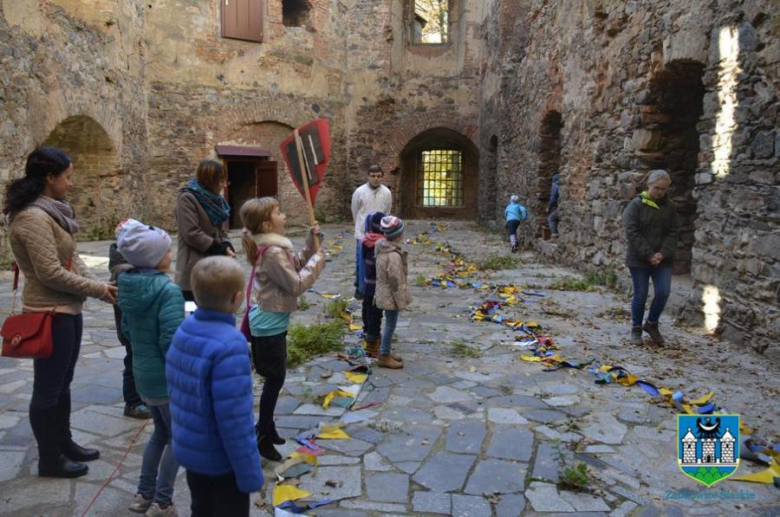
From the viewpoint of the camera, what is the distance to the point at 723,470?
119 inches

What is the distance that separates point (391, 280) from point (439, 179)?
17.8 metres

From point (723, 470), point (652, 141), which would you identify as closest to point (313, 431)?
point (723, 470)

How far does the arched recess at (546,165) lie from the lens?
1164 centimetres

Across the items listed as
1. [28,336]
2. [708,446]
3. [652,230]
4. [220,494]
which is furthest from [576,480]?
[652,230]

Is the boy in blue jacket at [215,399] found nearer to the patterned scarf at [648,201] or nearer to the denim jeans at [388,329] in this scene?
the denim jeans at [388,329]

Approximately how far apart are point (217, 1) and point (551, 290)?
12.2 m

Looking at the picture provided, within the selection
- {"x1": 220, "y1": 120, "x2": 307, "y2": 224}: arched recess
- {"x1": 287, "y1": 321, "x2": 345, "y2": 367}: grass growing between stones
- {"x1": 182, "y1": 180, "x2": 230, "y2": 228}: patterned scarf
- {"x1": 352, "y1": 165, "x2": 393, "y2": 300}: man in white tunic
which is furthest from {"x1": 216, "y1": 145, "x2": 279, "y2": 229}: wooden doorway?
{"x1": 182, "y1": 180, "x2": 230, "y2": 228}: patterned scarf

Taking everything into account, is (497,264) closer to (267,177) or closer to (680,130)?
(680,130)

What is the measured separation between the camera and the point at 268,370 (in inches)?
125

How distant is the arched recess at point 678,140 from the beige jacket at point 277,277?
5.47 metres

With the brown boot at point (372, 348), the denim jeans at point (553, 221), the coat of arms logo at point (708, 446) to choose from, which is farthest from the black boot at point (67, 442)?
the denim jeans at point (553, 221)

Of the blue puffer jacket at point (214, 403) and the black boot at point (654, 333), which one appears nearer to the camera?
the blue puffer jacket at point (214, 403)

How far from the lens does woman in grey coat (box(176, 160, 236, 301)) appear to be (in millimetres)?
3664

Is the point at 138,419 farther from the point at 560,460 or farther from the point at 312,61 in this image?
the point at 312,61
